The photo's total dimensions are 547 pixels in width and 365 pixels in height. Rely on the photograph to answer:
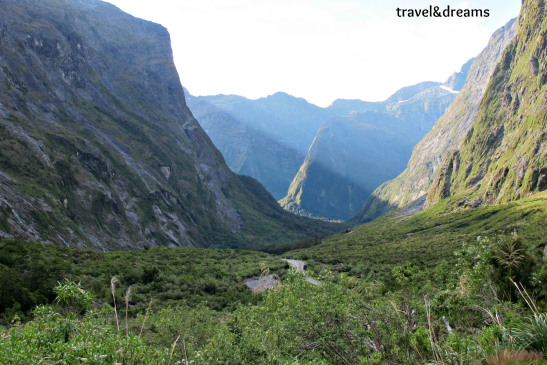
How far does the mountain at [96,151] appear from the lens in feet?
219

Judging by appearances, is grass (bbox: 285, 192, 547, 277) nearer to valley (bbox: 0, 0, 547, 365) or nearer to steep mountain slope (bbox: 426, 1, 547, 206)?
valley (bbox: 0, 0, 547, 365)

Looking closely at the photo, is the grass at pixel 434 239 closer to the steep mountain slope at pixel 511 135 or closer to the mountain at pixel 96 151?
the steep mountain slope at pixel 511 135

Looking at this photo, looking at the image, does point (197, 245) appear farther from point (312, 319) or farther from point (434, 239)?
point (312, 319)

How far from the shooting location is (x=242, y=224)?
18212cm

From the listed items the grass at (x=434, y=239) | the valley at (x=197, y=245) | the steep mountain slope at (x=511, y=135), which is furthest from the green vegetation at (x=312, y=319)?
the steep mountain slope at (x=511, y=135)

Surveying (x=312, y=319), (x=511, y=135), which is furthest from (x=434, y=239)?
(x=312, y=319)

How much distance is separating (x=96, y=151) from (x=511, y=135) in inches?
6500

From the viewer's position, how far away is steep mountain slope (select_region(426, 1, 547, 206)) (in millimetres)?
128750

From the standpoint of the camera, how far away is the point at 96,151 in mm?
99625

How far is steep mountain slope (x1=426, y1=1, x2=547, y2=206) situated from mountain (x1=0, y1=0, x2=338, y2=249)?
306 ft

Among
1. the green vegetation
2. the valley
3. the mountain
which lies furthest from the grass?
the mountain

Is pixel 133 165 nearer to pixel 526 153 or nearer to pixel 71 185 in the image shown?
pixel 71 185

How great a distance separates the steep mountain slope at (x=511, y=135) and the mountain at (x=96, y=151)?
93.4 m

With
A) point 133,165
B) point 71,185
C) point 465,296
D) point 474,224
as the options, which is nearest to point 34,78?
point 133,165
